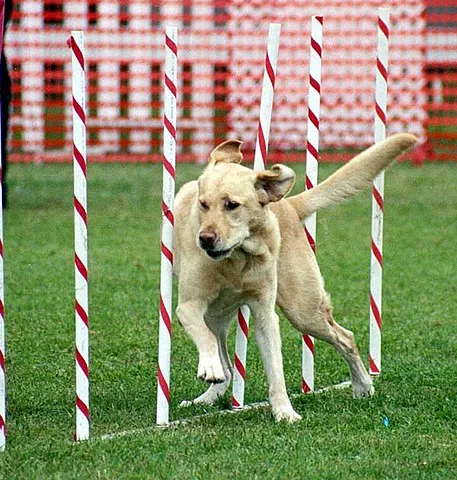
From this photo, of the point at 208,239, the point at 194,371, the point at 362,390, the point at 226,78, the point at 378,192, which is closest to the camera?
the point at 208,239

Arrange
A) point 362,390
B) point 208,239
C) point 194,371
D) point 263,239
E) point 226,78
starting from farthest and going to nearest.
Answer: point 226,78, point 194,371, point 362,390, point 263,239, point 208,239

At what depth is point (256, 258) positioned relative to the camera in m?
4.96

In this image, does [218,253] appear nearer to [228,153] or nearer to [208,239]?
[208,239]

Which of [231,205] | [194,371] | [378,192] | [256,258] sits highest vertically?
[231,205]

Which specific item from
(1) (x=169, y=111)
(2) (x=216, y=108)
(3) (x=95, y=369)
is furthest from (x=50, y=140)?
(1) (x=169, y=111)

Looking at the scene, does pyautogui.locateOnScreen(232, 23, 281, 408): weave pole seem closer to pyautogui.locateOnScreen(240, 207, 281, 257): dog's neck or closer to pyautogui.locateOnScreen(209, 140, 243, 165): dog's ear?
pyautogui.locateOnScreen(209, 140, 243, 165): dog's ear

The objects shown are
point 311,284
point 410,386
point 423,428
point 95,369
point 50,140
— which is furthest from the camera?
point 50,140

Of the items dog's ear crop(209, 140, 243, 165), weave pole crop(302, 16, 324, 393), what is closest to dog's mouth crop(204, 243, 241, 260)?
dog's ear crop(209, 140, 243, 165)

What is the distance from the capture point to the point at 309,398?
5.52 m

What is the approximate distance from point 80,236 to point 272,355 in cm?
102

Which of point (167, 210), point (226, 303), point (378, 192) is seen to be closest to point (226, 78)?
point (378, 192)

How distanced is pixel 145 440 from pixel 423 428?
1141 mm

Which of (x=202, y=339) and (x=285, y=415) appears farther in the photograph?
(x=285, y=415)

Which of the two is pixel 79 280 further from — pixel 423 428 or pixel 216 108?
pixel 216 108
